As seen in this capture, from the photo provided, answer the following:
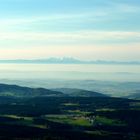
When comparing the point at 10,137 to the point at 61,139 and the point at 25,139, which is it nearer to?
the point at 25,139

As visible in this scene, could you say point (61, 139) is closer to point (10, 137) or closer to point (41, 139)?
point (41, 139)

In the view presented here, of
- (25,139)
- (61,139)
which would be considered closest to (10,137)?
(25,139)

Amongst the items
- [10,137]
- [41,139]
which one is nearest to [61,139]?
[41,139]
